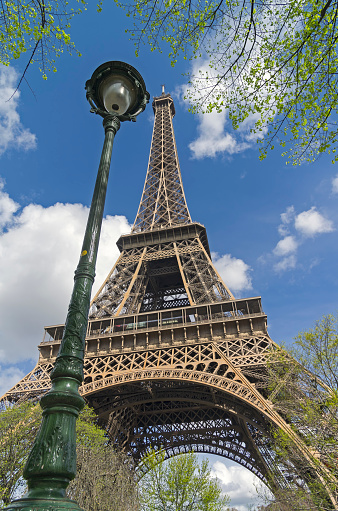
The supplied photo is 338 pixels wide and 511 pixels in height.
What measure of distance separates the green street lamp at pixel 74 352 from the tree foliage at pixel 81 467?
48.0 ft

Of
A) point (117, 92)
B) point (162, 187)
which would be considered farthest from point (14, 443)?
point (162, 187)

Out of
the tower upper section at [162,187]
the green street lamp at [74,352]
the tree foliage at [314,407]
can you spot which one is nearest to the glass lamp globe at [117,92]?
the green street lamp at [74,352]

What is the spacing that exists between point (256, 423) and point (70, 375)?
19.2 metres

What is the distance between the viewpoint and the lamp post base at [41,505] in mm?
2729

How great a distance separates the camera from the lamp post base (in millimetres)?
2729

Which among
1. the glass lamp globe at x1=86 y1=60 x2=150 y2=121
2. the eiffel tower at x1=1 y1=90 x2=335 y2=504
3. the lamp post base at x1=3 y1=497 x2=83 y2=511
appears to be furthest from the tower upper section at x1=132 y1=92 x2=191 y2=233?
Result: the lamp post base at x1=3 y1=497 x2=83 y2=511

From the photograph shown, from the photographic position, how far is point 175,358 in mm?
21328

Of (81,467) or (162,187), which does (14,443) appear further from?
(162,187)

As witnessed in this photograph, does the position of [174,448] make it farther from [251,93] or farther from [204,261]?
[251,93]

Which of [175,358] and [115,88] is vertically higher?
[175,358]

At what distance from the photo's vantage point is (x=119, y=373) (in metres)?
21.4

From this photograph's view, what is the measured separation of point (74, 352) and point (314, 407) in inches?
512

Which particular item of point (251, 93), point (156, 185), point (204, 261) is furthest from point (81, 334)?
point (156, 185)

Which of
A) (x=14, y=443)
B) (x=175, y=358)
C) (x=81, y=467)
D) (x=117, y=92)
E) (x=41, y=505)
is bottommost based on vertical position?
(x=41, y=505)
